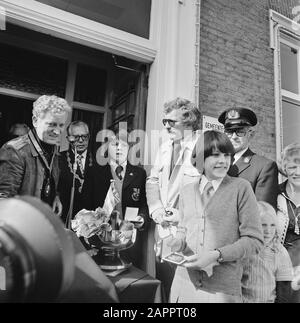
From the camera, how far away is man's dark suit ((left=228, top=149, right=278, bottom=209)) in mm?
1850

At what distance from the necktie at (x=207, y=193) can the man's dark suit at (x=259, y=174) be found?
0.67 ft

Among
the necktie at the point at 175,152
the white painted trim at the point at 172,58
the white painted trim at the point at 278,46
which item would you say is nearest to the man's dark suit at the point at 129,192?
the necktie at the point at 175,152

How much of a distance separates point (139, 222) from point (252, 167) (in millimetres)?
854

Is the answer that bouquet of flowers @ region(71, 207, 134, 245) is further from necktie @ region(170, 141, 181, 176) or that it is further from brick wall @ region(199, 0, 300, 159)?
brick wall @ region(199, 0, 300, 159)

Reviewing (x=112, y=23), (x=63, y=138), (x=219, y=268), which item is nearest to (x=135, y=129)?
(x=63, y=138)

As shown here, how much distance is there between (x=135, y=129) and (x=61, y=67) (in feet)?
5.69

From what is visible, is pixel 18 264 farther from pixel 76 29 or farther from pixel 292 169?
pixel 292 169

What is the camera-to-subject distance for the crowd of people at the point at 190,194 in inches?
61.2

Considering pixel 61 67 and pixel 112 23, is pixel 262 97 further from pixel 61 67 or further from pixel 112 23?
pixel 61 67

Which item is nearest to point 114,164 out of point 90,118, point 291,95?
point 90,118

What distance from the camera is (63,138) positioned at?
1779 millimetres

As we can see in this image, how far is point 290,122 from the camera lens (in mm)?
2842

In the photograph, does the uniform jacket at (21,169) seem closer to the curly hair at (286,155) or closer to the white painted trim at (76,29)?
the white painted trim at (76,29)

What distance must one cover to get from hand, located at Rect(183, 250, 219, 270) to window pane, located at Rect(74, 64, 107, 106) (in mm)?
2651
